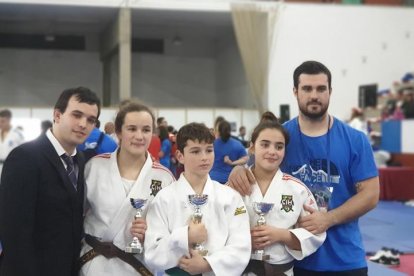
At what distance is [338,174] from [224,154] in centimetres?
398

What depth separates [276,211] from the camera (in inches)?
95.8

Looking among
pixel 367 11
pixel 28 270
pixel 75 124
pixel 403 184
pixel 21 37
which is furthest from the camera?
pixel 21 37

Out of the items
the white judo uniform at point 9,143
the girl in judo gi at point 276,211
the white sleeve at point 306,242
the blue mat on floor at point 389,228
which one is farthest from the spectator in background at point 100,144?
the blue mat on floor at point 389,228

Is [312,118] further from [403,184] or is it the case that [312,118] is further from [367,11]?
[367,11]

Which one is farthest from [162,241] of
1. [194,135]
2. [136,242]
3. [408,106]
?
[408,106]

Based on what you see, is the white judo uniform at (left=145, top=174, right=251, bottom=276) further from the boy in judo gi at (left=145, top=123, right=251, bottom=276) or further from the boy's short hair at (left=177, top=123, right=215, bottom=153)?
the boy's short hair at (left=177, top=123, right=215, bottom=153)

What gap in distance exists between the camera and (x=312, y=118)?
2453 mm

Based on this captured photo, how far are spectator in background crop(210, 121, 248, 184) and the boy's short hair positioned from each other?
3.67m

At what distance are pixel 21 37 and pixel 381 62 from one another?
13.7 meters

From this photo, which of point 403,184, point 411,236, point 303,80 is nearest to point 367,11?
point 403,184

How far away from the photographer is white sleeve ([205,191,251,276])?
7.38ft

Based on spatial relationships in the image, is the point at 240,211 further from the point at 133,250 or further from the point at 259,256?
the point at 133,250

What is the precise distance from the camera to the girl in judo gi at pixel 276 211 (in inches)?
92.6

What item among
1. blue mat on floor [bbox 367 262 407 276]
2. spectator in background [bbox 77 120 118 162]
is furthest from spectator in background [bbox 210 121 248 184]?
spectator in background [bbox 77 120 118 162]
